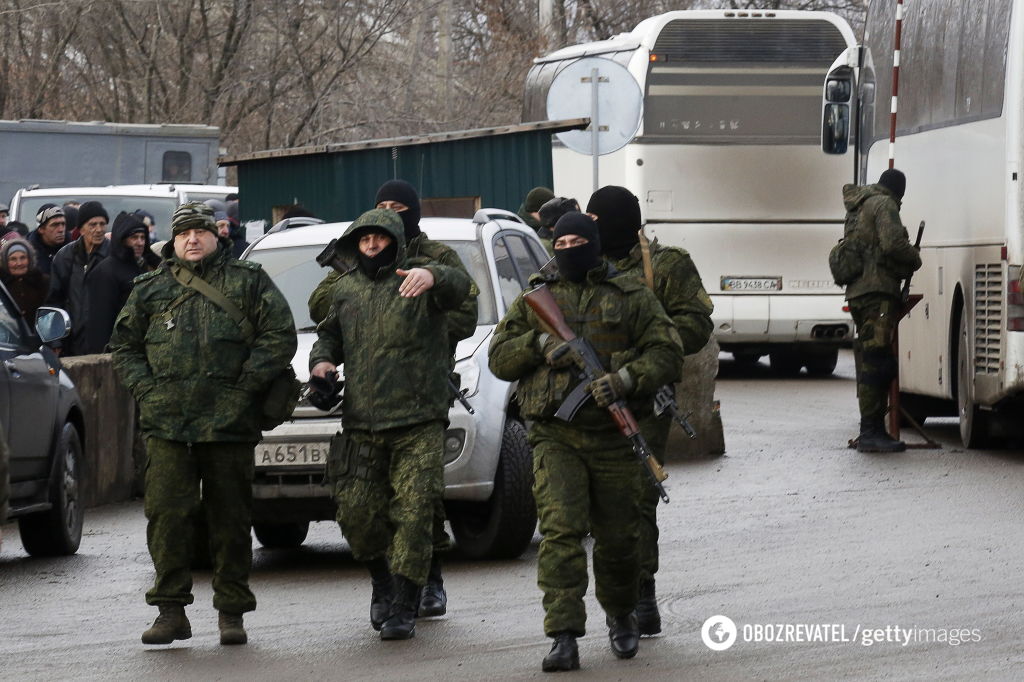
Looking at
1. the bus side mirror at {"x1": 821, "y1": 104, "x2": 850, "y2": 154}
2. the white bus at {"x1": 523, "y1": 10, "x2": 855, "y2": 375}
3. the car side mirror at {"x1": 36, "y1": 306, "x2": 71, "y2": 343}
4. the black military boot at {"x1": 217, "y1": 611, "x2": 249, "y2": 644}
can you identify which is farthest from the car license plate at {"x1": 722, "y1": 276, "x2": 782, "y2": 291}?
the black military boot at {"x1": 217, "y1": 611, "x2": 249, "y2": 644}

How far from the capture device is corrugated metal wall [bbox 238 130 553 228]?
1953cm

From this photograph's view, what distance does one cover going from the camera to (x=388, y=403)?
8375mm

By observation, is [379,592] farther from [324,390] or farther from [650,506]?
[650,506]

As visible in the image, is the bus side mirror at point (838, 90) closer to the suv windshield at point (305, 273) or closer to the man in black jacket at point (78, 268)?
the man in black jacket at point (78, 268)

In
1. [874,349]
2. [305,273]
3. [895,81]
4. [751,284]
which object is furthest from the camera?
[751,284]

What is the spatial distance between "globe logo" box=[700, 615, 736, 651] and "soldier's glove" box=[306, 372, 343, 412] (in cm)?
169

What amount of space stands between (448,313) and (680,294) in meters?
1.04

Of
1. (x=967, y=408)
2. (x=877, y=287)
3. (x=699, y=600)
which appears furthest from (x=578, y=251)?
(x=967, y=408)

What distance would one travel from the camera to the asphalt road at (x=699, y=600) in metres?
7.60

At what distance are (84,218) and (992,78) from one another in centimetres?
631

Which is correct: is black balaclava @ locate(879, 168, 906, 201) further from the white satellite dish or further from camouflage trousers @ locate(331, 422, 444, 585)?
camouflage trousers @ locate(331, 422, 444, 585)

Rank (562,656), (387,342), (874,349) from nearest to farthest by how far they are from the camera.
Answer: (562,656)
(387,342)
(874,349)

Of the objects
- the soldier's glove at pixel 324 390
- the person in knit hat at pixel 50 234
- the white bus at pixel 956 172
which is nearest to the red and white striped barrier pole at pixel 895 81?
the white bus at pixel 956 172

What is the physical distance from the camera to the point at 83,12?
34.4 m
